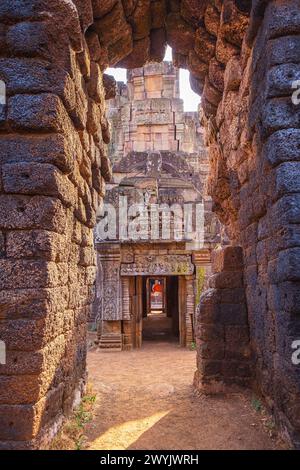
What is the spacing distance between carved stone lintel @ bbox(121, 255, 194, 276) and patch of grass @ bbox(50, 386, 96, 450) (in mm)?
5854

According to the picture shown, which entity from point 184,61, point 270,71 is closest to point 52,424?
point 270,71

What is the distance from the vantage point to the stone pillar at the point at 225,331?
184 inches

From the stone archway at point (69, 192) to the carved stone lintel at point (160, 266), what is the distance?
584 cm

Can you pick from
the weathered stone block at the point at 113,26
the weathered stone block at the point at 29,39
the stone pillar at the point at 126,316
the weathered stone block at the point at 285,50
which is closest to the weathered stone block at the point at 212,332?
the weathered stone block at the point at 285,50

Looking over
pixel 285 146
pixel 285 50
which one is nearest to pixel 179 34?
pixel 285 50

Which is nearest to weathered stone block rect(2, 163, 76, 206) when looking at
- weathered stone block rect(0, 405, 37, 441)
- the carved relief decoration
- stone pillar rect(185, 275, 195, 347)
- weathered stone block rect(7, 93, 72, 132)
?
weathered stone block rect(7, 93, 72, 132)

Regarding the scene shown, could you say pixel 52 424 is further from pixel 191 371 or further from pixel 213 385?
pixel 191 371

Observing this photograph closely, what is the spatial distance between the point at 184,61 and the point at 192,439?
521 cm

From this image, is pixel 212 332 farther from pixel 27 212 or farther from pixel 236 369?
pixel 27 212

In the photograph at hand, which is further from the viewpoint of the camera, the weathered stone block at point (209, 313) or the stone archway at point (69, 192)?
the weathered stone block at point (209, 313)

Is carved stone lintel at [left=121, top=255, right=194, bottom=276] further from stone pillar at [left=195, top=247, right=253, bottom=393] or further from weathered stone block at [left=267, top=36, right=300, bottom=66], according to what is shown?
weathered stone block at [left=267, top=36, right=300, bottom=66]

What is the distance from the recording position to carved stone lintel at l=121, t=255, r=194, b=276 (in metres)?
10.3

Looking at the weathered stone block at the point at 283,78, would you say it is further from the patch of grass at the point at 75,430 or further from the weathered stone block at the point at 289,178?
the patch of grass at the point at 75,430

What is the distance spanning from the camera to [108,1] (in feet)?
13.0
